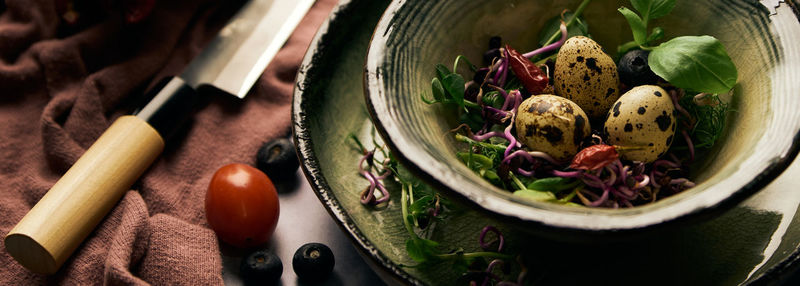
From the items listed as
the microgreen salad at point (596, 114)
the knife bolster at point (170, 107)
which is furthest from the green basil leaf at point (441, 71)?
the knife bolster at point (170, 107)

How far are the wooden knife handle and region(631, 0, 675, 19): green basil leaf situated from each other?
0.83 m

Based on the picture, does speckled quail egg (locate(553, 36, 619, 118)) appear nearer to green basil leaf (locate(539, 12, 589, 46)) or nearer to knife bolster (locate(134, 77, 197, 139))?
green basil leaf (locate(539, 12, 589, 46))

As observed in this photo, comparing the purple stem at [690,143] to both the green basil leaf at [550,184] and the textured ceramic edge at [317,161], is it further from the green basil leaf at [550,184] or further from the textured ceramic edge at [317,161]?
the textured ceramic edge at [317,161]

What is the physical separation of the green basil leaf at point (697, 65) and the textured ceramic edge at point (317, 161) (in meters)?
0.43

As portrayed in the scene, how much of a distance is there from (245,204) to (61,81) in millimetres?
554

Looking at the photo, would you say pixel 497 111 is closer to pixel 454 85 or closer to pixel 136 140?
pixel 454 85

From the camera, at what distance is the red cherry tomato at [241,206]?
3.43 feet

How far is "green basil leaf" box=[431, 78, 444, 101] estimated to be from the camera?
0.88 m

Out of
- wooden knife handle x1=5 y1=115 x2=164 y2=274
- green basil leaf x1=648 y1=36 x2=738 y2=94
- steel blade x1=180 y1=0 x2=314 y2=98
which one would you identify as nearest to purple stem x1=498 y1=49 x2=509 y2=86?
green basil leaf x1=648 y1=36 x2=738 y2=94

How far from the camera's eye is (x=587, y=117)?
0.88m

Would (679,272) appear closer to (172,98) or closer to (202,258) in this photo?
(202,258)

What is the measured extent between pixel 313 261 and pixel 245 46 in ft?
1.54

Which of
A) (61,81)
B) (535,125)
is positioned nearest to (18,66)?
(61,81)

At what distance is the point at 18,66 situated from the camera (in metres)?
1.29
